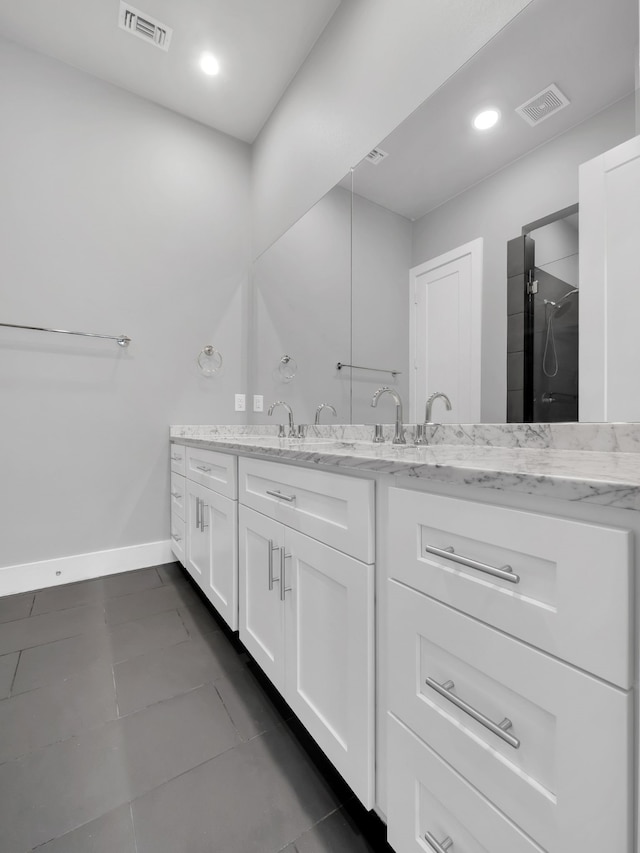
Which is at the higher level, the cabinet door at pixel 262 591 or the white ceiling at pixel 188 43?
the white ceiling at pixel 188 43

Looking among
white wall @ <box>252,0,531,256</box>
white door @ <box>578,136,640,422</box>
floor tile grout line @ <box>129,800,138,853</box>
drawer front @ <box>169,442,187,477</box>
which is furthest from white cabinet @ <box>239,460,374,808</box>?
white wall @ <box>252,0,531,256</box>

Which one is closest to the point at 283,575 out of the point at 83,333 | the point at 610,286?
the point at 610,286

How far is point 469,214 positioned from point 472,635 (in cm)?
122

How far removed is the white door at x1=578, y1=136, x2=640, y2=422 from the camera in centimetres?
87

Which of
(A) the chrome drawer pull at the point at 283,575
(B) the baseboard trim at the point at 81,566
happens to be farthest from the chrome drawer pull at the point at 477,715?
(B) the baseboard trim at the point at 81,566

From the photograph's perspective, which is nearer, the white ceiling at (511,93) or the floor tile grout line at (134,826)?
the floor tile grout line at (134,826)

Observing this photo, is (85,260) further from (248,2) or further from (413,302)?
(413,302)

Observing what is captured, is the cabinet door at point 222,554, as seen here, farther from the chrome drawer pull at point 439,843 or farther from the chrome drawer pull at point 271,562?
the chrome drawer pull at point 439,843

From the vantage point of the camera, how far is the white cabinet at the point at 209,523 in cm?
136

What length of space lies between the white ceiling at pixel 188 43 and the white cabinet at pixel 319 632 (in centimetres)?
221

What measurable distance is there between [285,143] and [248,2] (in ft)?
1.92

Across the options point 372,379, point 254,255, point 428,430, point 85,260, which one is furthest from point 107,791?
point 254,255

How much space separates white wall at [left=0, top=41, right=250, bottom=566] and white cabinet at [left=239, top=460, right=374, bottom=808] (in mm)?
1405

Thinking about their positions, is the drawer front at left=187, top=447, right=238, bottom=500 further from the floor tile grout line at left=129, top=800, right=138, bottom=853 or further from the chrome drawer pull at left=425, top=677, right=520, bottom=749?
the chrome drawer pull at left=425, top=677, right=520, bottom=749
